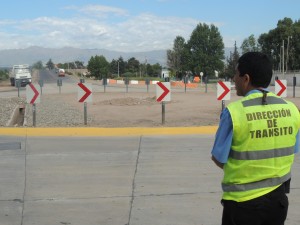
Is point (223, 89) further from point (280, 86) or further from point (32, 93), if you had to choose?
point (32, 93)

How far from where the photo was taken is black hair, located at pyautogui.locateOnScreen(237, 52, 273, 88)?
105 inches

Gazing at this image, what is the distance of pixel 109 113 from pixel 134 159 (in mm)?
16328

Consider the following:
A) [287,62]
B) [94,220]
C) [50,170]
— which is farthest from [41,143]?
[287,62]

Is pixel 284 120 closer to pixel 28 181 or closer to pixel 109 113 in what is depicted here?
pixel 28 181

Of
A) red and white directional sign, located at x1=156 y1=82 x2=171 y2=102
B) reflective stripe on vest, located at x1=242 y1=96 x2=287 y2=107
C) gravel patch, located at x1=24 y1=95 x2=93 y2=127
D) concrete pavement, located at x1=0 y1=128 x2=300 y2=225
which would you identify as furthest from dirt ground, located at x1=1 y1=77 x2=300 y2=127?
reflective stripe on vest, located at x1=242 y1=96 x2=287 y2=107

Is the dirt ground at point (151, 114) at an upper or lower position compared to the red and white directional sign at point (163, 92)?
lower

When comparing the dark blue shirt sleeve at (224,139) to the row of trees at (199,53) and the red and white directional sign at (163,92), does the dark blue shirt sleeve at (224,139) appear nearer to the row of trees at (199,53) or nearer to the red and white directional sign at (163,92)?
the red and white directional sign at (163,92)

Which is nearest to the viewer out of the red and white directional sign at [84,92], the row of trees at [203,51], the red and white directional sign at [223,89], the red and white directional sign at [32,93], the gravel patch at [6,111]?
the red and white directional sign at [32,93]

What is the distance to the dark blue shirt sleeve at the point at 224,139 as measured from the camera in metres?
2.60

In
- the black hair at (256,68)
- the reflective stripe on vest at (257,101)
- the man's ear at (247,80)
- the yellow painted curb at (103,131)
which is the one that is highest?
the black hair at (256,68)

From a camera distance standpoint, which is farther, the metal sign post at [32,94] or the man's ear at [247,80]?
the metal sign post at [32,94]

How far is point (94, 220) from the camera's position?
193 inches

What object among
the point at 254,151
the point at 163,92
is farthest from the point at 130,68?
the point at 254,151

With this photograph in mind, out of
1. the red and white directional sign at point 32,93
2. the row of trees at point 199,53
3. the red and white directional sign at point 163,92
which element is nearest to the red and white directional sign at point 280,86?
the red and white directional sign at point 163,92
